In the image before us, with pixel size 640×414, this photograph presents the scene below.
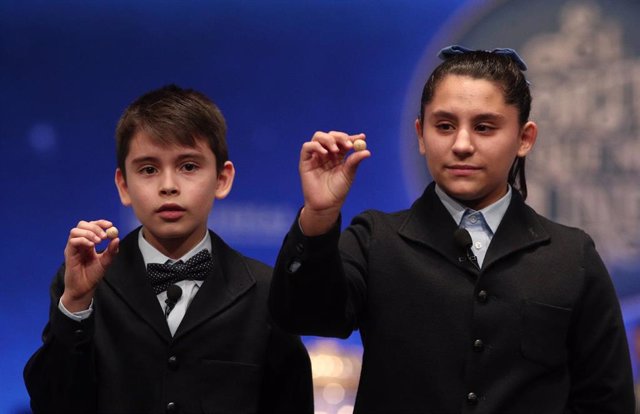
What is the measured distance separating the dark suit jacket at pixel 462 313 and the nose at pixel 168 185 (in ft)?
1.44

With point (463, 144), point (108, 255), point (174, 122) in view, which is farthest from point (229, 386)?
point (463, 144)

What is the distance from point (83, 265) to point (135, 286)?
0.19 m

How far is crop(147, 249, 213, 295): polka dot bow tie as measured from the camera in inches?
99.7

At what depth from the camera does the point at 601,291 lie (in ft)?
7.92

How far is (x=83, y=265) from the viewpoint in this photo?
2355mm

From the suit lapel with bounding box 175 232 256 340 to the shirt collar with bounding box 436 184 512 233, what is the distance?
0.52m

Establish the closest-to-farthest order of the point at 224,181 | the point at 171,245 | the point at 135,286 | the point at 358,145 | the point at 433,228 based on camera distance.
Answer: the point at 358,145 < the point at 433,228 < the point at 135,286 < the point at 171,245 < the point at 224,181

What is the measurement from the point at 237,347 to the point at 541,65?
5.93ft

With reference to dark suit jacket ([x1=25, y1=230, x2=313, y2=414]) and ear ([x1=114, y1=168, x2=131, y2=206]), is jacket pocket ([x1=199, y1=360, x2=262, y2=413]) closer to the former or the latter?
dark suit jacket ([x1=25, y1=230, x2=313, y2=414])

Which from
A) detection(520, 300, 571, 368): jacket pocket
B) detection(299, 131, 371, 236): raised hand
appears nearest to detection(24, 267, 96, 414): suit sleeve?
detection(299, 131, 371, 236): raised hand

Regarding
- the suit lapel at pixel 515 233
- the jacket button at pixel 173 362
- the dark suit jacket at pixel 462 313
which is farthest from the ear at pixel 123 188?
the suit lapel at pixel 515 233

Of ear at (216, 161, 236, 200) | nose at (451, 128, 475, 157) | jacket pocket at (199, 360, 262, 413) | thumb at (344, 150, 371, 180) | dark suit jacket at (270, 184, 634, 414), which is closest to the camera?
thumb at (344, 150, 371, 180)

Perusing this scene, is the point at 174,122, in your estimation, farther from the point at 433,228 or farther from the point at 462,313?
the point at 462,313

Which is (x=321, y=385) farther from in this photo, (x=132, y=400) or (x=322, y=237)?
(x=322, y=237)
